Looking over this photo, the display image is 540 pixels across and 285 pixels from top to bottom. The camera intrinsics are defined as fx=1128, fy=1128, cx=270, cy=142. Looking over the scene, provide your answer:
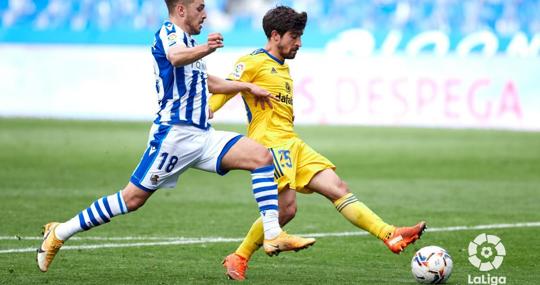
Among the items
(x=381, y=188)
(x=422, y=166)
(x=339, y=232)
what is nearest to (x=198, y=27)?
(x=339, y=232)

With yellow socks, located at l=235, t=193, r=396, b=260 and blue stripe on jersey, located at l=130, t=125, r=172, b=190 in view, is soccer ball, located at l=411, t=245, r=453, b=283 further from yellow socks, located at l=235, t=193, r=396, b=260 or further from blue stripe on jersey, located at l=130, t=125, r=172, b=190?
blue stripe on jersey, located at l=130, t=125, r=172, b=190

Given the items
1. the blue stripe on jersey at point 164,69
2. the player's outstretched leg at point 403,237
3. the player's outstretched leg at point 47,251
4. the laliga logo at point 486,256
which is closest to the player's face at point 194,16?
the blue stripe on jersey at point 164,69

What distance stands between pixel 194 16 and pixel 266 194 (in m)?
1.34

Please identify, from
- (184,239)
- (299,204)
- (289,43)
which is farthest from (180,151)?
(299,204)

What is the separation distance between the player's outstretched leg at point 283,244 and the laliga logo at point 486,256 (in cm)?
121

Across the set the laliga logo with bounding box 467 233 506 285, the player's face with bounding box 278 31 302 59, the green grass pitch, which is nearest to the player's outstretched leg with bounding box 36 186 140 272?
the green grass pitch

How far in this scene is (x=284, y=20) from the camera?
8.36m

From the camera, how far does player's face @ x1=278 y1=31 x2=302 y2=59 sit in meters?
8.43

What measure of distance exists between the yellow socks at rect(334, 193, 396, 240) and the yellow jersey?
0.64m

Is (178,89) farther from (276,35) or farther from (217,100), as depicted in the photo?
(276,35)

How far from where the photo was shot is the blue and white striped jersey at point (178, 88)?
25.2 ft

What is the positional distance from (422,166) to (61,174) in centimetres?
571

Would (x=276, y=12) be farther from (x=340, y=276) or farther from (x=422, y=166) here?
(x=422, y=166)

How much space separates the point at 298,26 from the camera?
8.40m
